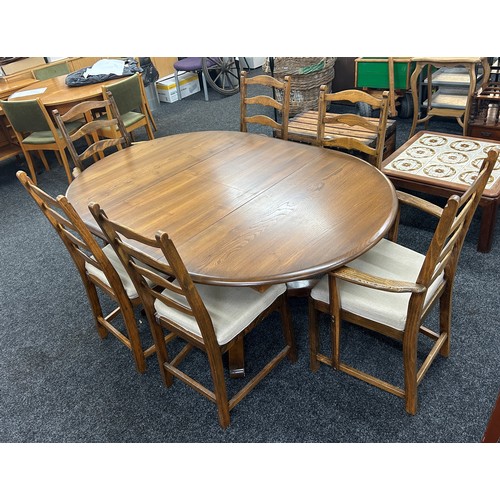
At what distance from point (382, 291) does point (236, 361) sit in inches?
26.9

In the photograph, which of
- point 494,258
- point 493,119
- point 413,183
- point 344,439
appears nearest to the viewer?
point 344,439

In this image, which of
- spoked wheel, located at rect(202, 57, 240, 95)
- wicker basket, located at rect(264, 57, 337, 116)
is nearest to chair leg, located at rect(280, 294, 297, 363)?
wicker basket, located at rect(264, 57, 337, 116)

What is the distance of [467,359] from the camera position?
188 cm

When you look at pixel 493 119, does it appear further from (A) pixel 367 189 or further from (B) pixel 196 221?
(B) pixel 196 221

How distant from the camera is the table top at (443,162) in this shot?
2.45 metres

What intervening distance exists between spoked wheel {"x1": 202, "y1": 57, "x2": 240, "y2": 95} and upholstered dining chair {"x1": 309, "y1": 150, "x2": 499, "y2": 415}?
4214 mm

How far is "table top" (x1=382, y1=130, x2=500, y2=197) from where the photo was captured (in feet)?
8.02

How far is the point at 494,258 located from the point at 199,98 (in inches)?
171

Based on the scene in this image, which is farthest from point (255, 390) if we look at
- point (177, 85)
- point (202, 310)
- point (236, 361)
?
point (177, 85)

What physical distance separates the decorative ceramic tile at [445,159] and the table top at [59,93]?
256cm

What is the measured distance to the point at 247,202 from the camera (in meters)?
1.80

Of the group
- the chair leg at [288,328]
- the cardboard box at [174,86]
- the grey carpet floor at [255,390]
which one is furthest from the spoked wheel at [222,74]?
the chair leg at [288,328]

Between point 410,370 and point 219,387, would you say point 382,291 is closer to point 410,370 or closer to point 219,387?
point 410,370

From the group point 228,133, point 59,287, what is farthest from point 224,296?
point 59,287
